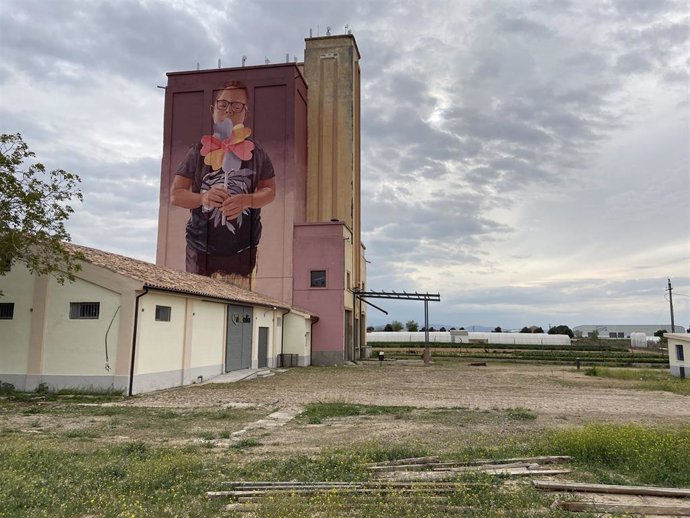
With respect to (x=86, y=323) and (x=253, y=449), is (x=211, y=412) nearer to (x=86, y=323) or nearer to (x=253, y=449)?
(x=253, y=449)

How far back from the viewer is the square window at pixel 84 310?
55.3ft

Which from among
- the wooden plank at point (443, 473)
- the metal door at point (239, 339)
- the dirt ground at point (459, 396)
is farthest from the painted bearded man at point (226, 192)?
the wooden plank at point (443, 473)

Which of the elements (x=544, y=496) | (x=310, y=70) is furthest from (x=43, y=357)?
(x=310, y=70)

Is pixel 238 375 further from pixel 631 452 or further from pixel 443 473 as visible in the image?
pixel 631 452

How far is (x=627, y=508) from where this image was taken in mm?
5816

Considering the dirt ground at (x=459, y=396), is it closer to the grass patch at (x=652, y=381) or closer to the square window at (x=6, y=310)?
the grass patch at (x=652, y=381)

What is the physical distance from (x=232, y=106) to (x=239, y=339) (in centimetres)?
1868

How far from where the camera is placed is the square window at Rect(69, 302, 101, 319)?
16844 millimetres

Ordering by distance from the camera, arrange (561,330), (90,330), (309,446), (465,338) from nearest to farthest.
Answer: (309,446)
(90,330)
(465,338)
(561,330)

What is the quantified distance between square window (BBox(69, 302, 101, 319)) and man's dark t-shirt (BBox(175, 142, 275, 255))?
18060 millimetres

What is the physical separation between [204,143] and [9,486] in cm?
3230

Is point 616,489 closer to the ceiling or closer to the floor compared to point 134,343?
closer to the floor

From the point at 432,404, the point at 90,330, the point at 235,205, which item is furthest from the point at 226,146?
the point at 432,404

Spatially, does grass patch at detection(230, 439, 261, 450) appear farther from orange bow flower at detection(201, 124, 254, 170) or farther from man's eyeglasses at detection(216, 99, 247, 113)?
man's eyeglasses at detection(216, 99, 247, 113)
